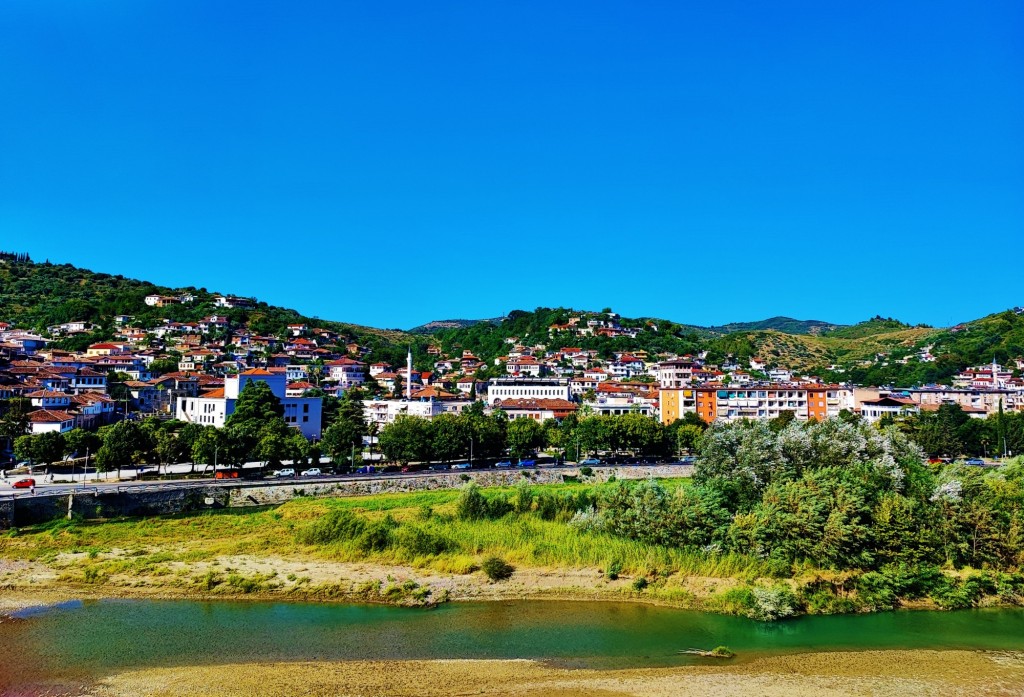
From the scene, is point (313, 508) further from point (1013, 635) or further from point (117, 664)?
point (1013, 635)

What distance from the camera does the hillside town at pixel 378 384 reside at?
67875mm

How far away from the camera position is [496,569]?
96.7 ft

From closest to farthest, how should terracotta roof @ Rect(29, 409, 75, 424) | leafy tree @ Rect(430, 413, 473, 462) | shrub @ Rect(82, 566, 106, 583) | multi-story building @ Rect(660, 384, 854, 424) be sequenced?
shrub @ Rect(82, 566, 106, 583)
terracotta roof @ Rect(29, 409, 75, 424)
leafy tree @ Rect(430, 413, 473, 462)
multi-story building @ Rect(660, 384, 854, 424)

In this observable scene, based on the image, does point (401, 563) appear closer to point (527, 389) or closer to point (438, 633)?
point (438, 633)

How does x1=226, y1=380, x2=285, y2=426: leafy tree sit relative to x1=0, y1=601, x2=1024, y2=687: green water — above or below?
above

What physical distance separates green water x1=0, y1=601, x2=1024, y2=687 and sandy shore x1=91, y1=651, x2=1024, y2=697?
80 centimetres

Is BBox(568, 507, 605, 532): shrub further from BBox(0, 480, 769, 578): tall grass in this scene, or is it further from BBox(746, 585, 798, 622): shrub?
BBox(746, 585, 798, 622): shrub

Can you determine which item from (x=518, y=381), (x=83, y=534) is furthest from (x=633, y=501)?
(x=518, y=381)

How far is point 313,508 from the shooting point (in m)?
41.9

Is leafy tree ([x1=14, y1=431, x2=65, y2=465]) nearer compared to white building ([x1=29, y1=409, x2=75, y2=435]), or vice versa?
leafy tree ([x1=14, y1=431, x2=65, y2=465])

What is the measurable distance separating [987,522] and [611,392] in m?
64.8

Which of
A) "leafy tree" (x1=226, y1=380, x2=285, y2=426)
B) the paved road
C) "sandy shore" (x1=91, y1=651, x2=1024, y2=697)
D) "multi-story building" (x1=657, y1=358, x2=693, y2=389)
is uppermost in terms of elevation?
"multi-story building" (x1=657, y1=358, x2=693, y2=389)

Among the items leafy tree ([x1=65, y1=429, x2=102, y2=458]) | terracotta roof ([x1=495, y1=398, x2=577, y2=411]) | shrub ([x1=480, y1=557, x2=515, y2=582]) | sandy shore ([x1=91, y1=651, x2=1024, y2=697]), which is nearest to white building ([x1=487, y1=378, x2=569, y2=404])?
terracotta roof ([x1=495, y1=398, x2=577, y2=411])

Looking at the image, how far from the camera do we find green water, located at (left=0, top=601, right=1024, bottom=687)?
22109 mm
